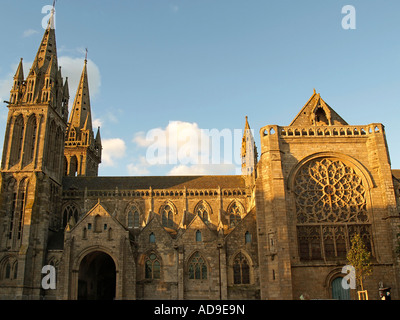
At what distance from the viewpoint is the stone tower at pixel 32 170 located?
37.4 metres

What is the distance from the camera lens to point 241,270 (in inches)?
1286

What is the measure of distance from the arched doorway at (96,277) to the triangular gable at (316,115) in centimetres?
2231

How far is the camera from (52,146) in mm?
44875

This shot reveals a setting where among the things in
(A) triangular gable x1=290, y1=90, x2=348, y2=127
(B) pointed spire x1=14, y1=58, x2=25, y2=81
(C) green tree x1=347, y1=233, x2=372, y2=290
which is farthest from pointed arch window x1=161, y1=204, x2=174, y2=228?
(B) pointed spire x1=14, y1=58, x2=25, y2=81

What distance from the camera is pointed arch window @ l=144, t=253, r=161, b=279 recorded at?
33594 millimetres

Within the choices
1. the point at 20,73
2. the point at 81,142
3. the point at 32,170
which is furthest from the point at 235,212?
the point at 20,73

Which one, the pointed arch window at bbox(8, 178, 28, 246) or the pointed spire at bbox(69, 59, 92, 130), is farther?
the pointed spire at bbox(69, 59, 92, 130)

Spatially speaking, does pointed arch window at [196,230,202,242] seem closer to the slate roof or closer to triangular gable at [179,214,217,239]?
triangular gable at [179,214,217,239]

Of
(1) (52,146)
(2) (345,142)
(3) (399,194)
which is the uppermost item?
(1) (52,146)

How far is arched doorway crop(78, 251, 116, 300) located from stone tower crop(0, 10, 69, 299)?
4705mm

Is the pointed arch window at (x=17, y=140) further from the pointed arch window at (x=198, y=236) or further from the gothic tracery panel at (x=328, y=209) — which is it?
the gothic tracery panel at (x=328, y=209)
